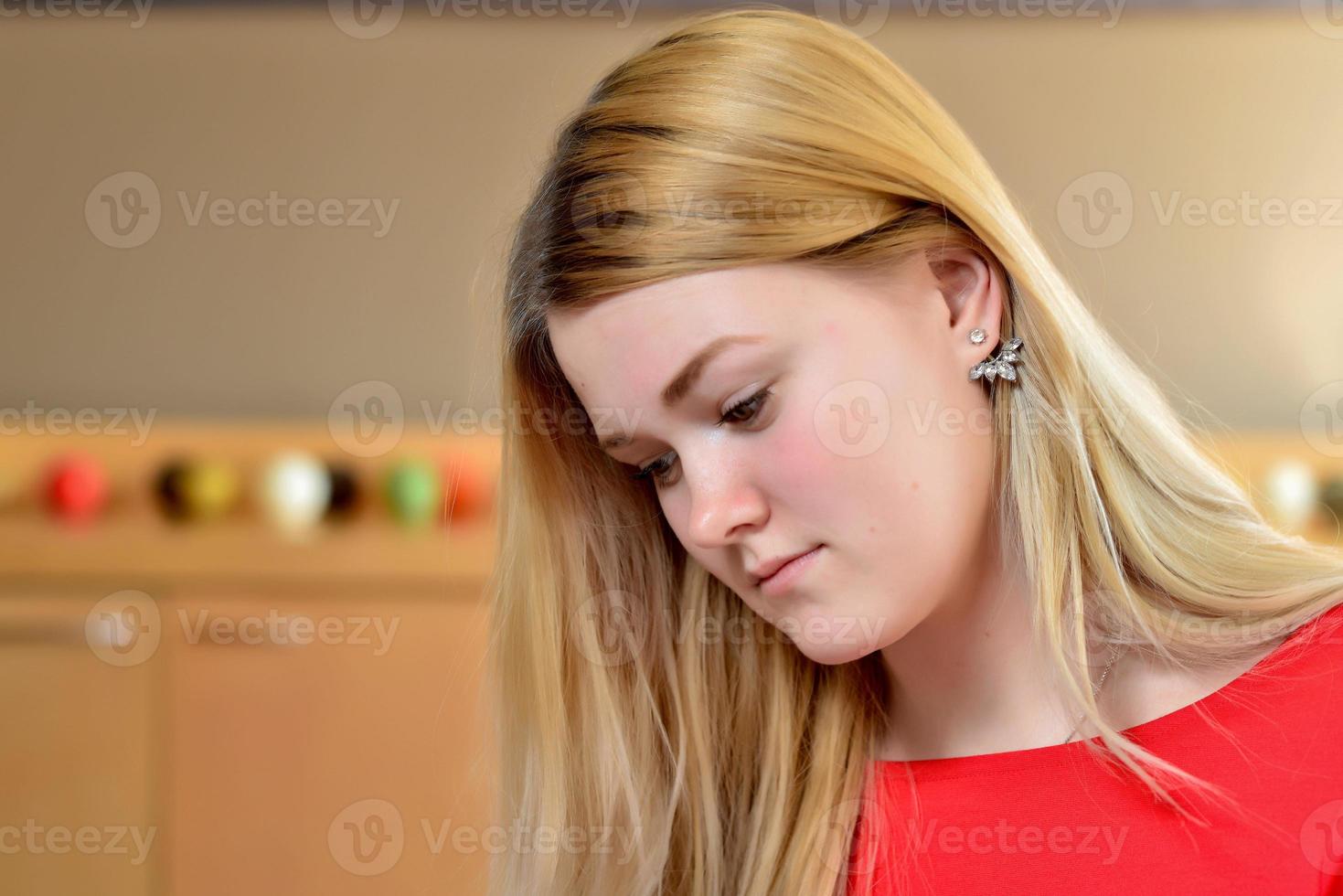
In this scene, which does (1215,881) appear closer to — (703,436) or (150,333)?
(703,436)

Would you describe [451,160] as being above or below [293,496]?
above

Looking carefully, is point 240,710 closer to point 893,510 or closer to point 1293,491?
point 893,510

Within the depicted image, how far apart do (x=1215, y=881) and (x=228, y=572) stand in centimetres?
161

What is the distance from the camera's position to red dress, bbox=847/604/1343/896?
35.4 inches

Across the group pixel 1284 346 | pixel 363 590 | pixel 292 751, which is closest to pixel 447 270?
pixel 363 590

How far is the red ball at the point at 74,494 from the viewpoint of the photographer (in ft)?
6.93

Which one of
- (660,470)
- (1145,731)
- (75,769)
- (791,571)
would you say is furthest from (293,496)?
(1145,731)

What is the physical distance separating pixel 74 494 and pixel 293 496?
1.20 ft

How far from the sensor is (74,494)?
2.11 meters

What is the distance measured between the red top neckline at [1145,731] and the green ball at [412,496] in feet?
3.97

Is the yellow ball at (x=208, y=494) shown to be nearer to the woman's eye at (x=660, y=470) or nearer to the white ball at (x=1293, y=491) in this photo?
the woman's eye at (x=660, y=470)

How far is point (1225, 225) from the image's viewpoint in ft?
8.27

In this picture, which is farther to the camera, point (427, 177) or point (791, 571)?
point (427, 177)

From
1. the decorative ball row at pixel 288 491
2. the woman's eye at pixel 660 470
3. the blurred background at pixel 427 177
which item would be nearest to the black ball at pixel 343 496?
the decorative ball row at pixel 288 491
